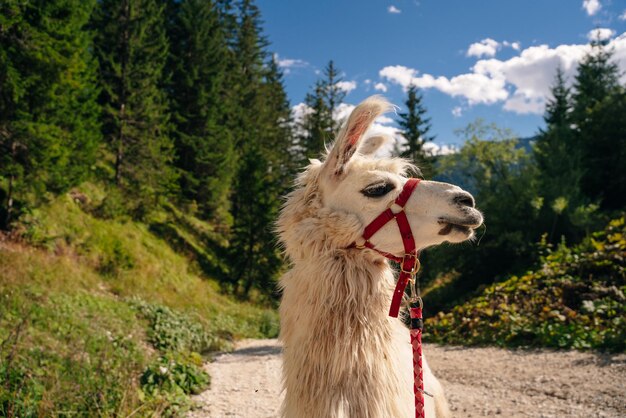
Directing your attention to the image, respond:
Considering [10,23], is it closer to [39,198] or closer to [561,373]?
[39,198]

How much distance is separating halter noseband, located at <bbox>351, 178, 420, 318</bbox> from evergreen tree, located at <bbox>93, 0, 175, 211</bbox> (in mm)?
19489

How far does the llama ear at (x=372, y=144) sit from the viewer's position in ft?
9.41

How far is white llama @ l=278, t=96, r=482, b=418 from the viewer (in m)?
2.02

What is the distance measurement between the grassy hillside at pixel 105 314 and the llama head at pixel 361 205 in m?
3.28

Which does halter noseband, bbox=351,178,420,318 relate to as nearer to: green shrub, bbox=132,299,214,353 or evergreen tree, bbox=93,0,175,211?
green shrub, bbox=132,299,214,353

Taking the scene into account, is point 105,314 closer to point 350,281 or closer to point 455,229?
point 350,281

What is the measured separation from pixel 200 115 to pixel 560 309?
74.3ft

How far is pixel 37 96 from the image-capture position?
38.2 feet

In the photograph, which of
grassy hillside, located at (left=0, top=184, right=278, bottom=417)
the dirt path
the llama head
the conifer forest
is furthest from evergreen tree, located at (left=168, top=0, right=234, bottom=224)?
the llama head

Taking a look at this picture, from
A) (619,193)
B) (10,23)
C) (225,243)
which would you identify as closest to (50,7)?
(10,23)

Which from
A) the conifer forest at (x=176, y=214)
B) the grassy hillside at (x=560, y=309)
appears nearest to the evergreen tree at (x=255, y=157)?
the conifer forest at (x=176, y=214)

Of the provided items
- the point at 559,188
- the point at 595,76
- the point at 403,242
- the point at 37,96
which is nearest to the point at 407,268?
the point at 403,242

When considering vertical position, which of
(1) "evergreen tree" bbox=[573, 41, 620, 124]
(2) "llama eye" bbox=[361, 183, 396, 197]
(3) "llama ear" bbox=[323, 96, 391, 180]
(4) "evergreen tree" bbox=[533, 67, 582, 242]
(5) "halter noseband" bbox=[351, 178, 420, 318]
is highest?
(1) "evergreen tree" bbox=[573, 41, 620, 124]

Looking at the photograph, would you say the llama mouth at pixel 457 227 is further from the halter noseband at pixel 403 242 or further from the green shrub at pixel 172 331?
the green shrub at pixel 172 331
